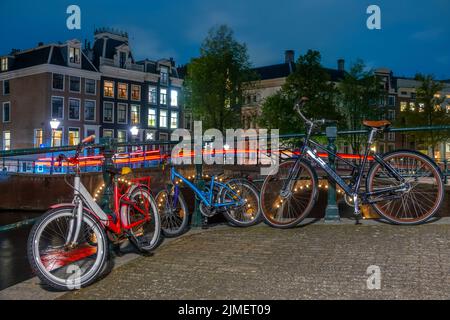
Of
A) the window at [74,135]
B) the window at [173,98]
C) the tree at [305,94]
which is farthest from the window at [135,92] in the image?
the tree at [305,94]

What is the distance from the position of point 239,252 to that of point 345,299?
5.28 feet

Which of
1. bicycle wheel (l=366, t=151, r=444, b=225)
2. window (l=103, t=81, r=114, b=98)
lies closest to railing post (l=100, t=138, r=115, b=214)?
bicycle wheel (l=366, t=151, r=444, b=225)

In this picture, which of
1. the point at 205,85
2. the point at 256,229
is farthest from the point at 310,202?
the point at 205,85

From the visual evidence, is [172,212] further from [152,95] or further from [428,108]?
[152,95]

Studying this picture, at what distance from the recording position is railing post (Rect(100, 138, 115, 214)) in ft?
15.8

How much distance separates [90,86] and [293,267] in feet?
128

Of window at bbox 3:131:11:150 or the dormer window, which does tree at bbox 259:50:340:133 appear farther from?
the dormer window

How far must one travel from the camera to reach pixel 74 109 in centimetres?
3934

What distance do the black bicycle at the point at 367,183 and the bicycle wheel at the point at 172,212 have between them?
39.0 inches

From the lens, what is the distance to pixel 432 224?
19.0ft

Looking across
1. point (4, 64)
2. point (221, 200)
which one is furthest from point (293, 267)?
point (4, 64)

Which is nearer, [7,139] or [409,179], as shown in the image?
[409,179]

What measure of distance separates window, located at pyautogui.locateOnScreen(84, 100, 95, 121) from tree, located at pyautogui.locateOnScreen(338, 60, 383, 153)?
19.9 meters

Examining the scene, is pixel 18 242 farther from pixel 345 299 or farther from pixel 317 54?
pixel 317 54
